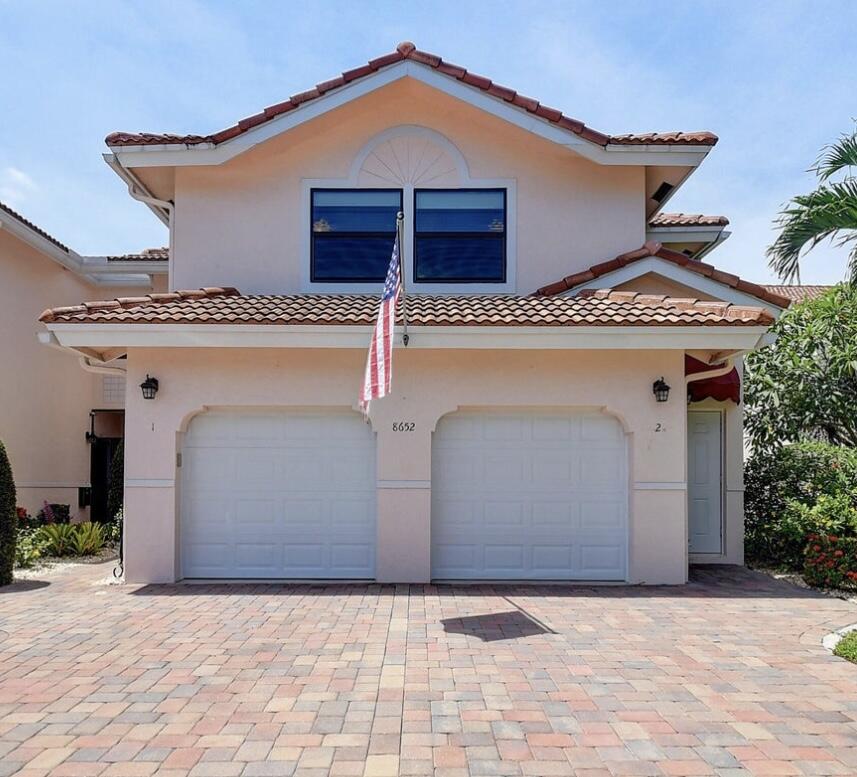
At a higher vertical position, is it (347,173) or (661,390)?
(347,173)

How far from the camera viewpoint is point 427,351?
9602 mm

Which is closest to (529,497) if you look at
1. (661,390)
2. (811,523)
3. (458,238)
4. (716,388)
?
(661,390)

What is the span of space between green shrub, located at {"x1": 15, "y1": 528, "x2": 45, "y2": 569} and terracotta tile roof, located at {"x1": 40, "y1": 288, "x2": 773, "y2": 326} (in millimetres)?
4515

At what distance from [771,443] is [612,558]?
16.2ft

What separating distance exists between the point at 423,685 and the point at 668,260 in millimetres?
7777

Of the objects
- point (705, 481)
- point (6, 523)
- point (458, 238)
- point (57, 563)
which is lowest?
point (57, 563)

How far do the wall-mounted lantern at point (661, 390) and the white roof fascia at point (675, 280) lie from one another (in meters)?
2.11

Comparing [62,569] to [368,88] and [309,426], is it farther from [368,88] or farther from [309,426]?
[368,88]

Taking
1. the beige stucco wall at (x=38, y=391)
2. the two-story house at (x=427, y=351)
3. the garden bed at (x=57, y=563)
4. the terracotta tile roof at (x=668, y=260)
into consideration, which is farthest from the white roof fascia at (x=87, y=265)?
the terracotta tile roof at (x=668, y=260)

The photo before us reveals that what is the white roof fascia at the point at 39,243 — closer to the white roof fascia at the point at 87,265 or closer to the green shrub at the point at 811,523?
the white roof fascia at the point at 87,265

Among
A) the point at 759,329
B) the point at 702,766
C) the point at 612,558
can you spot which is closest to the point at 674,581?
the point at 612,558

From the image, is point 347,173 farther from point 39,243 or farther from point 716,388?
point 39,243

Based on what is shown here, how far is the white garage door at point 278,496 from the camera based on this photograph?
Result: 32.1 ft

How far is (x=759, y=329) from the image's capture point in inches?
345
